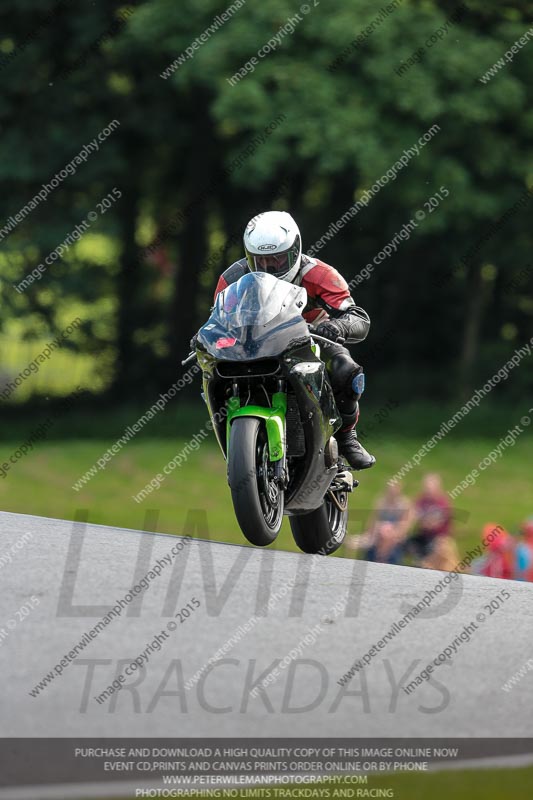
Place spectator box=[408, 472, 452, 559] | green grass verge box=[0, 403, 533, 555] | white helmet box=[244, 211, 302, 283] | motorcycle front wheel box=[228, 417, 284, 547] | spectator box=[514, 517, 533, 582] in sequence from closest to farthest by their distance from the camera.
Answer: motorcycle front wheel box=[228, 417, 284, 547] → white helmet box=[244, 211, 302, 283] → spectator box=[514, 517, 533, 582] → spectator box=[408, 472, 452, 559] → green grass verge box=[0, 403, 533, 555]

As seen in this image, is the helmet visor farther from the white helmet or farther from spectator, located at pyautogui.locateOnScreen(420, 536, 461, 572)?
spectator, located at pyautogui.locateOnScreen(420, 536, 461, 572)

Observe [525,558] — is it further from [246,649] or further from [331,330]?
[246,649]

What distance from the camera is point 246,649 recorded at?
5590mm

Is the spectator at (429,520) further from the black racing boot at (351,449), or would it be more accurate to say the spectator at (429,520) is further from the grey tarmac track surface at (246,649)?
the grey tarmac track surface at (246,649)

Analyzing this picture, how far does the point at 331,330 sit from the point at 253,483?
1.08 metres

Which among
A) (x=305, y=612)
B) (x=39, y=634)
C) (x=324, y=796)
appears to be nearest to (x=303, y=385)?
(x=305, y=612)

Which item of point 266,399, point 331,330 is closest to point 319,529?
point 266,399

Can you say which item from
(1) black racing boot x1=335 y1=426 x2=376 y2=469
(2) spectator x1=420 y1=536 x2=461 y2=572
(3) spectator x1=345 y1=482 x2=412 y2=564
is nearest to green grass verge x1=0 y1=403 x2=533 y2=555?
(3) spectator x1=345 y1=482 x2=412 y2=564

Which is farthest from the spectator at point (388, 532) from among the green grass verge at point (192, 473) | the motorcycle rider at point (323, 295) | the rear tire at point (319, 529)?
the motorcycle rider at point (323, 295)

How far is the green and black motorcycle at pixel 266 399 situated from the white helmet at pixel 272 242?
18cm

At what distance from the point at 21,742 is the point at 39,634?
2.92 feet

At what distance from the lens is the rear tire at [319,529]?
807cm

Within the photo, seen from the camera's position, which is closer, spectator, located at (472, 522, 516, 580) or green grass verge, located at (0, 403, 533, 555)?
spectator, located at (472, 522, 516, 580)

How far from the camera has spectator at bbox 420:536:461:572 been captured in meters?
13.4
